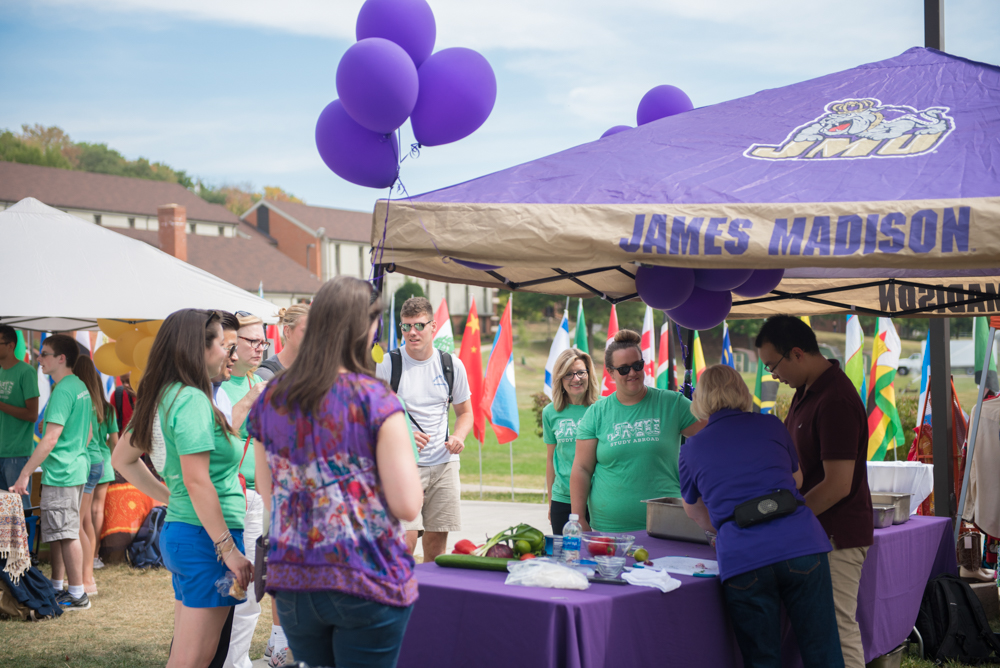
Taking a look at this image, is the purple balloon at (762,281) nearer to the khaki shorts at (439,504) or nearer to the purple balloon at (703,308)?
the purple balloon at (703,308)

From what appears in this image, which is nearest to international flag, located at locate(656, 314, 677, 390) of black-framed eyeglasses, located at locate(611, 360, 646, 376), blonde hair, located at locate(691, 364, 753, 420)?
black-framed eyeglasses, located at locate(611, 360, 646, 376)

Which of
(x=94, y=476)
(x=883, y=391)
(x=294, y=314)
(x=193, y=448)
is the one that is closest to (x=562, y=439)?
(x=294, y=314)

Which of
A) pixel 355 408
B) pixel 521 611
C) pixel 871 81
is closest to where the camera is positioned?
pixel 355 408

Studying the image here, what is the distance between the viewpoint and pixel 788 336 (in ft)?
11.6

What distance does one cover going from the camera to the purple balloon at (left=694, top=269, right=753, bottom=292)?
3898 mm

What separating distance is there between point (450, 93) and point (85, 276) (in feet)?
12.1

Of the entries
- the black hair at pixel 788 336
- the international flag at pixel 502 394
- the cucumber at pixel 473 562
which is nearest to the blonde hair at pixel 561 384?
the black hair at pixel 788 336

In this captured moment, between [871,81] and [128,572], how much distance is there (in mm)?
6654

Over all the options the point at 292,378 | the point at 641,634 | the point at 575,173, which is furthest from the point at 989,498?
the point at 292,378

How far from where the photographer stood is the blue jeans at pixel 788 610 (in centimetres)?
305

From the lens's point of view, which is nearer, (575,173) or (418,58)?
(575,173)

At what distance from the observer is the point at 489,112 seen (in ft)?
11.2

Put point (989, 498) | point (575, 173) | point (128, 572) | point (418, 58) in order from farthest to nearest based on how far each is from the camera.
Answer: point (128, 572) < point (989, 498) < point (418, 58) < point (575, 173)

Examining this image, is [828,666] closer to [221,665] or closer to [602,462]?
[602,462]
